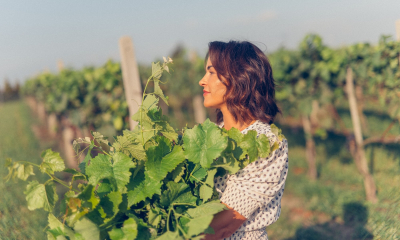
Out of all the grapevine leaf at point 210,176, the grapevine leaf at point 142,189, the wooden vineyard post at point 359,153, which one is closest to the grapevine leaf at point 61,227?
the grapevine leaf at point 142,189

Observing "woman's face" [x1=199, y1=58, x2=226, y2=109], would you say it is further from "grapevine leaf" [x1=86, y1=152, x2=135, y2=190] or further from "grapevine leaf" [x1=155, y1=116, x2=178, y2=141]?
"grapevine leaf" [x1=86, y1=152, x2=135, y2=190]

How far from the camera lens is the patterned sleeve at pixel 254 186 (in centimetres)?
144

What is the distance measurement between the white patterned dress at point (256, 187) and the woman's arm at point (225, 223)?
3 cm

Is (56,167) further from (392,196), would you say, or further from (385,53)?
(385,53)

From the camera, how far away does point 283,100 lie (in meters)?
6.20

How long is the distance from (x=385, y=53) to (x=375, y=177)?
74.4 inches

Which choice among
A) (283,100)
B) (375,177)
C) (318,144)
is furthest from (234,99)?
(318,144)

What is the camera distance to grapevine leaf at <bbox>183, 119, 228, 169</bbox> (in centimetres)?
127

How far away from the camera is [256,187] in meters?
1.46

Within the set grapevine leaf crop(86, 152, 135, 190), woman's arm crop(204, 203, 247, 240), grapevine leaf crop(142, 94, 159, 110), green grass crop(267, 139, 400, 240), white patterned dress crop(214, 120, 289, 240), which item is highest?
grapevine leaf crop(142, 94, 159, 110)

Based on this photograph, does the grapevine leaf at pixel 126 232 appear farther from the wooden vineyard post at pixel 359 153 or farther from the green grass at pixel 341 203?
the wooden vineyard post at pixel 359 153

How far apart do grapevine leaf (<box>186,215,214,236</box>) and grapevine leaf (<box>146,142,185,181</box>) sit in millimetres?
216

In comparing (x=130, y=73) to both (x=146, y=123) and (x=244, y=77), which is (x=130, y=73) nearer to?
(x=244, y=77)

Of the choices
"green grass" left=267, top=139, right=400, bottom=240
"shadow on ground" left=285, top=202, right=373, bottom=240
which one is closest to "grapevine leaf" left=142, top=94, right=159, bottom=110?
"green grass" left=267, top=139, right=400, bottom=240
